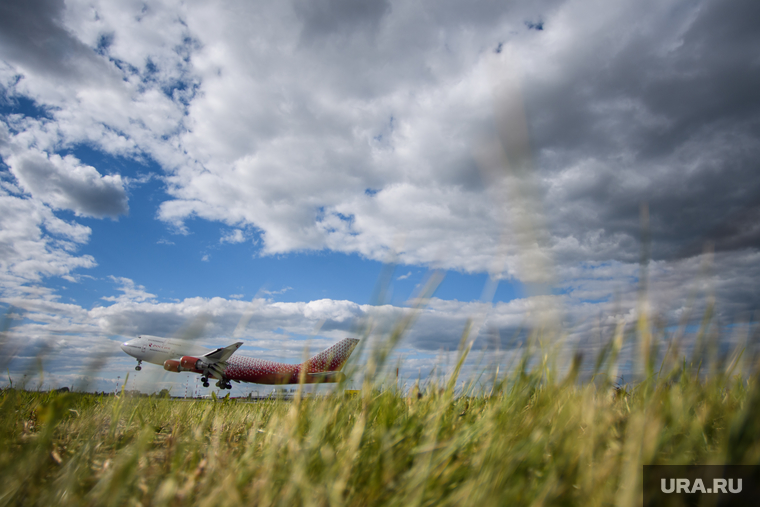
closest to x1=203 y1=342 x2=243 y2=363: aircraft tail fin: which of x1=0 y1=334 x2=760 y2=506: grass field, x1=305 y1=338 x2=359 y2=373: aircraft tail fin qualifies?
x1=305 y1=338 x2=359 y2=373: aircraft tail fin

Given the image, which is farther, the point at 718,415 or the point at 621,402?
the point at 621,402

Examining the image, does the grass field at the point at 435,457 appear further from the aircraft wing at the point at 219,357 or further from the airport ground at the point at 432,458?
the aircraft wing at the point at 219,357

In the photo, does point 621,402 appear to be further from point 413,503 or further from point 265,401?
point 265,401

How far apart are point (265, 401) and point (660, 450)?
3112mm

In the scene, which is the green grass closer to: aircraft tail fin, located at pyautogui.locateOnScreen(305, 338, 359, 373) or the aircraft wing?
aircraft tail fin, located at pyautogui.locateOnScreen(305, 338, 359, 373)

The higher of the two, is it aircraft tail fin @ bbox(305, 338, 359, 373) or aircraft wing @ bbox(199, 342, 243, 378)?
aircraft tail fin @ bbox(305, 338, 359, 373)

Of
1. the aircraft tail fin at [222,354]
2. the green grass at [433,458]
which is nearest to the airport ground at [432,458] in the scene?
the green grass at [433,458]

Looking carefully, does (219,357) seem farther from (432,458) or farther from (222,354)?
(432,458)

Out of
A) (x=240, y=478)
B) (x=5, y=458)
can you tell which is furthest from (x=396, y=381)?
(x=5, y=458)

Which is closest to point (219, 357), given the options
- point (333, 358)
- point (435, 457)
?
point (333, 358)

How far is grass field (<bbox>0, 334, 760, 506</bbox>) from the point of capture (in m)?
1.05

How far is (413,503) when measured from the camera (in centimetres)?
102

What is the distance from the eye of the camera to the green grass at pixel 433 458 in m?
1.05

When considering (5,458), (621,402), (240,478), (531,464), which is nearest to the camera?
(531,464)
